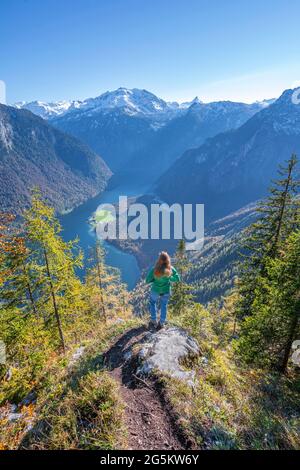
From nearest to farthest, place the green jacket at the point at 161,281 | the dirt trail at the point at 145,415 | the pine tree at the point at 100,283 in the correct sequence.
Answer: the dirt trail at the point at 145,415 < the green jacket at the point at 161,281 < the pine tree at the point at 100,283

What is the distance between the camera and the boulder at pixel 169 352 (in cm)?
791

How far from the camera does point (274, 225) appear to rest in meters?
18.0

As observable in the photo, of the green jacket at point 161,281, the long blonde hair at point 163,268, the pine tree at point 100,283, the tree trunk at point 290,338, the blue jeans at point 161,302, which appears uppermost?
the long blonde hair at point 163,268

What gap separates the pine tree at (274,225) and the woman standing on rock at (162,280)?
8.80m

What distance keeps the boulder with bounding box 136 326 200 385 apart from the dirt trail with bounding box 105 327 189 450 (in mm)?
468

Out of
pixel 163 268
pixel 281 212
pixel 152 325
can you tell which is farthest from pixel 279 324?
pixel 281 212

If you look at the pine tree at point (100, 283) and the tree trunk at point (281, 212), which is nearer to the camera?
A: the tree trunk at point (281, 212)

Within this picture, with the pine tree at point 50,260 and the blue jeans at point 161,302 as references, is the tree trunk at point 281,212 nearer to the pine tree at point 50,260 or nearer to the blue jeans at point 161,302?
the blue jeans at point 161,302

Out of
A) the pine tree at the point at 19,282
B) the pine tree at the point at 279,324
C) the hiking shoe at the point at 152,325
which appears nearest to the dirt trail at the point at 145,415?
the hiking shoe at the point at 152,325

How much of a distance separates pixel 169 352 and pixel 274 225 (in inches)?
507

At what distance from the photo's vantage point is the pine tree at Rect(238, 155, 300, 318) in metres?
17.2

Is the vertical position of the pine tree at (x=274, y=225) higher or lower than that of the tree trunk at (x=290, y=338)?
higher

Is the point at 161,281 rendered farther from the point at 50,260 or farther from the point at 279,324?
the point at 50,260

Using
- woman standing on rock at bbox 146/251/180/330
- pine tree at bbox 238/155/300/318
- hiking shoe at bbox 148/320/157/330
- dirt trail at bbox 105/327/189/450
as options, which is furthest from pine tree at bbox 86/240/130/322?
dirt trail at bbox 105/327/189/450
